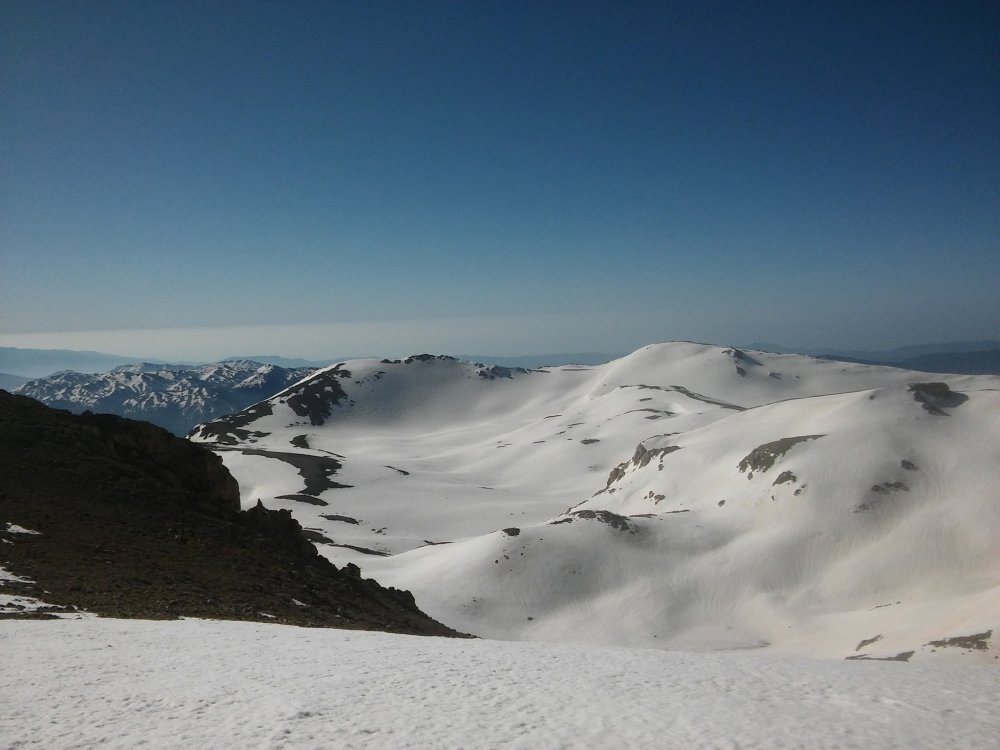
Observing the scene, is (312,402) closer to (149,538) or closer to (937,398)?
(937,398)

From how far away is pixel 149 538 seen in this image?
22656 mm

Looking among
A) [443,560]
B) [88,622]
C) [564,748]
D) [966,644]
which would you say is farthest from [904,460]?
[88,622]

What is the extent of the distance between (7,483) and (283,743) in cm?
2289

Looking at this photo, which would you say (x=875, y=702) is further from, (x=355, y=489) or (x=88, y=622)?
(x=355, y=489)

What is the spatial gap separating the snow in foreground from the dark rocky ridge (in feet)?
15.2

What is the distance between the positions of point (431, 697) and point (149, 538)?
17899mm

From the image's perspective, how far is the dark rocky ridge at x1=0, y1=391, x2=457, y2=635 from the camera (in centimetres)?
1831

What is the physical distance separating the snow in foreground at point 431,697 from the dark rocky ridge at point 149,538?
4.65 metres

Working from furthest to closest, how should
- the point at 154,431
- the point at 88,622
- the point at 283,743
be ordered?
the point at 154,431, the point at 88,622, the point at 283,743

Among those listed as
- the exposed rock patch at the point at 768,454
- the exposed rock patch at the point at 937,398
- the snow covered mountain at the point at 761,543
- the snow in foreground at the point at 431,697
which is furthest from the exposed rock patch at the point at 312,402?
the snow in foreground at the point at 431,697

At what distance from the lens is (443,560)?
5166cm

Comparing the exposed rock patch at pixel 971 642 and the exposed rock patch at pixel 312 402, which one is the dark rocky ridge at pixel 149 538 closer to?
the exposed rock patch at pixel 971 642

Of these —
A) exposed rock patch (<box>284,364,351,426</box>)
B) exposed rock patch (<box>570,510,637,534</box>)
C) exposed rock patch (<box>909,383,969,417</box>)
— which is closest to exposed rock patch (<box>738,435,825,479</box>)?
exposed rock patch (<box>909,383,969,417</box>)

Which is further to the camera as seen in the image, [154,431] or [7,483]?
Answer: [154,431]
